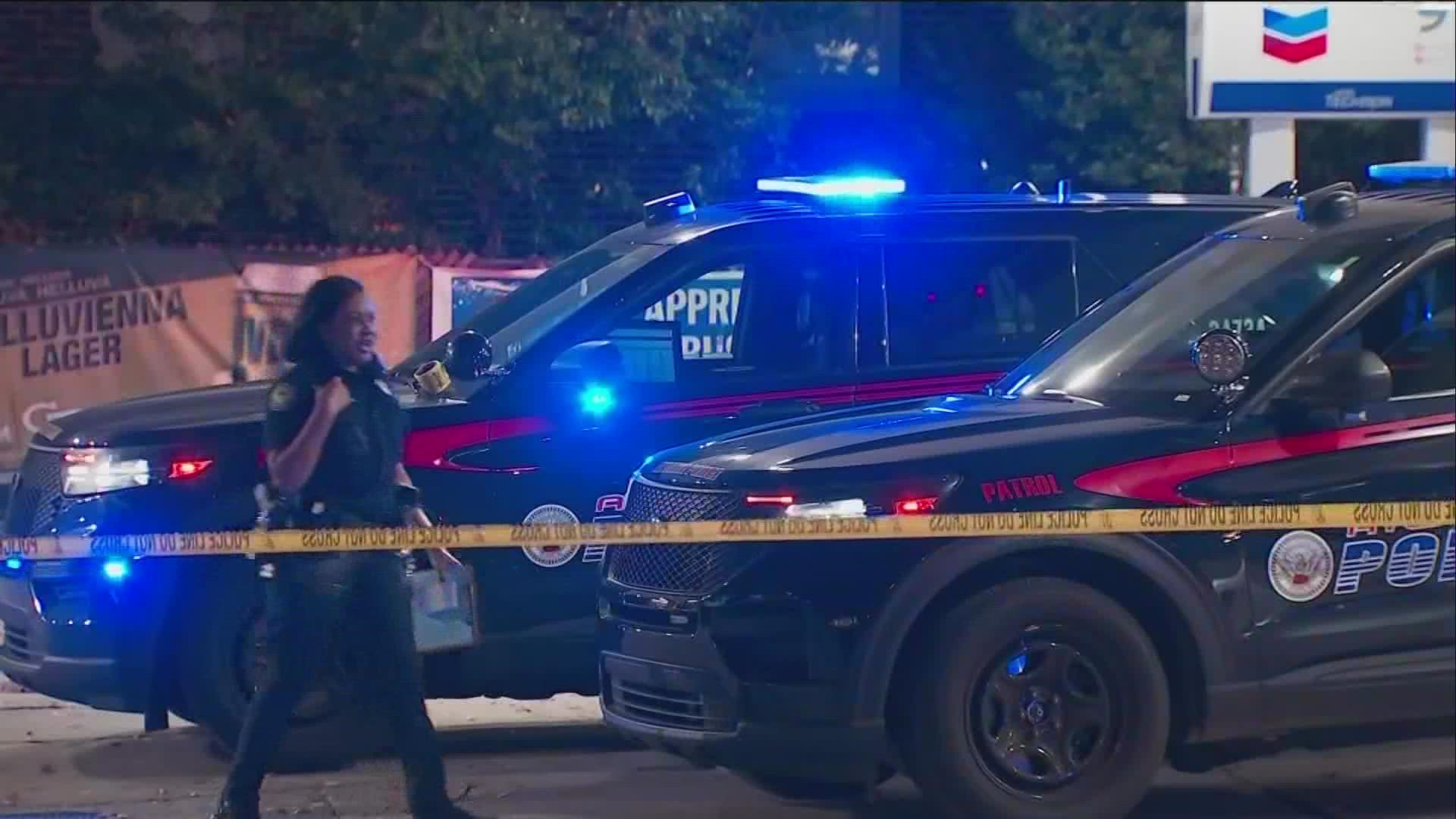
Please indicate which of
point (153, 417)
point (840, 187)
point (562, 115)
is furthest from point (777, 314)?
point (562, 115)

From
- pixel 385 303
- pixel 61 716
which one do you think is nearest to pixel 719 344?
pixel 61 716

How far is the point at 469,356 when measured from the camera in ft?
22.6

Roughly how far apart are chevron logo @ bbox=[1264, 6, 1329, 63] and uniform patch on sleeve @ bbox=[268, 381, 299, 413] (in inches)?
457

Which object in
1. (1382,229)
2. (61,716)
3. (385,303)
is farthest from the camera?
(385,303)

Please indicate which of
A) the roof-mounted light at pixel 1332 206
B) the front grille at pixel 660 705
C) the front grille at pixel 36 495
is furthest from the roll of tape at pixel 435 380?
the roof-mounted light at pixel 1332 206

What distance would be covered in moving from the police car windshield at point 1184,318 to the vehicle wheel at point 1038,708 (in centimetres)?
72

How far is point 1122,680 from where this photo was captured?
18.9ft

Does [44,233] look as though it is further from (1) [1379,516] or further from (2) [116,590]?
(1) [1379,516]

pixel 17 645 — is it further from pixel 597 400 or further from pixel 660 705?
pixel 660 705

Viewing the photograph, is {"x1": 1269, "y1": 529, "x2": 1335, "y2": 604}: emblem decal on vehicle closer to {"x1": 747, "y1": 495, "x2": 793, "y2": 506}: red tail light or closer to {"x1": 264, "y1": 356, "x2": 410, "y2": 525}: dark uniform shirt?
{"x1": 747, "y1": 495, "x2": 793, "y2": 506}: red tail light

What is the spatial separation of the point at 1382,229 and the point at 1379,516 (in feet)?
3.24

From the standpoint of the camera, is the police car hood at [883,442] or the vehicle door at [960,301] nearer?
the police car hood at [883,442]

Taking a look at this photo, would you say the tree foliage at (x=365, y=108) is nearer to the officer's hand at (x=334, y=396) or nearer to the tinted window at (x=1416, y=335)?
the officer's hand at (x=334, y=396)

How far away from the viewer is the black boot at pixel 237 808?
6031mm
